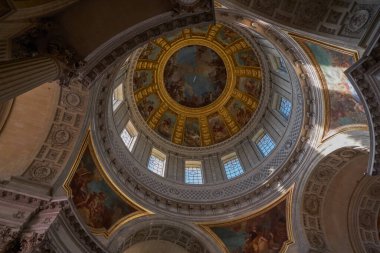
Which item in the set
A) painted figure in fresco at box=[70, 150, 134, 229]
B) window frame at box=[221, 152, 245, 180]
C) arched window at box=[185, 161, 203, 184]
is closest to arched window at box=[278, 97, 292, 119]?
window frame at box=[221, 152, 245, 180]

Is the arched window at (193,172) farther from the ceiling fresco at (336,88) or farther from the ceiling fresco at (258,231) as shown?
the ceiling fresco at (336,88)

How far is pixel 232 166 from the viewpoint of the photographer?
21.8 m

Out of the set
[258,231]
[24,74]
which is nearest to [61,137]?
[24,74]

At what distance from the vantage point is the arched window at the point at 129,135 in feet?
66.2

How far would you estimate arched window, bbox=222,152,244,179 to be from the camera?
817 inches

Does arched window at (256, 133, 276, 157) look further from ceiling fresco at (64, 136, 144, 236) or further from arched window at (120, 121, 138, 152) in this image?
ceiling fresco at (64, 136, 144, 236)

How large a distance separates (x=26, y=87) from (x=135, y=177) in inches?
438

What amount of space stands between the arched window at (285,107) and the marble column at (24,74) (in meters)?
14.7

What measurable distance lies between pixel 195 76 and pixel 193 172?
30.2 feet

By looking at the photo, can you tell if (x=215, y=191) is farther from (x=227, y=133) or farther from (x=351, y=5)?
(x=351, y=5)

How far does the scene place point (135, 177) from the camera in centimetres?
1739

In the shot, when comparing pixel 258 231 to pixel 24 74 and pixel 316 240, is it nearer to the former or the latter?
pixel 316 240

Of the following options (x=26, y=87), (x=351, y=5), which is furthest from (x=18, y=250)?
(x=351, y=5)

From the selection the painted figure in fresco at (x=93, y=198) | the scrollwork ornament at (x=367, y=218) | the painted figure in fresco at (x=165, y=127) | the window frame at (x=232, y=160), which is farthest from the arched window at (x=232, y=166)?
the painted figure in fresco at (x=93, y=198)
